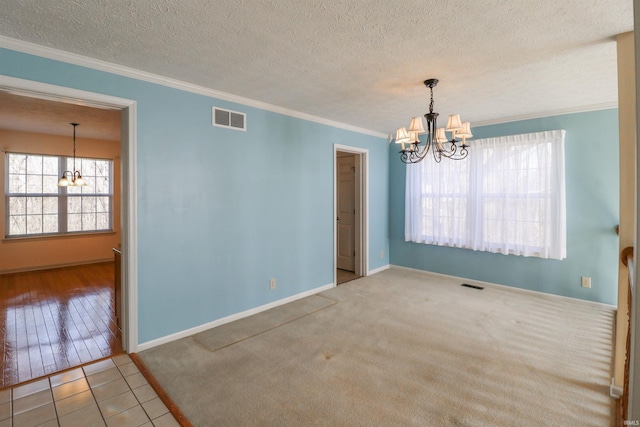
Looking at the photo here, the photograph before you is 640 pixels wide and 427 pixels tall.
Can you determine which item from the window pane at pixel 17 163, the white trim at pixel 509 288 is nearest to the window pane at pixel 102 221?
the window pane at pixel 17 163

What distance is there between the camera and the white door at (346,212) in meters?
5.66

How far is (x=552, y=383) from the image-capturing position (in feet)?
7.61

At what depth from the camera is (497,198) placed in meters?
4.53

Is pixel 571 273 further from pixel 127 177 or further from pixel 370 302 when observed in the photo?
pixel 127 177

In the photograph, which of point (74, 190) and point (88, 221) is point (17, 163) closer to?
point (74, 190)

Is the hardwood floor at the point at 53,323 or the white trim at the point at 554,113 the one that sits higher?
the white trim at the point at 554,113

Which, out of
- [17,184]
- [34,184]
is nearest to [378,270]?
[34,184]

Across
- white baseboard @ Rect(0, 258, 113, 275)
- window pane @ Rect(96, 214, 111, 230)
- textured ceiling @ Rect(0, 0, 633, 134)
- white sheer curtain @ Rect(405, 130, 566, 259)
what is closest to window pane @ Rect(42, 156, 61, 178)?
window pane @ Rect(96, 214, 111, 230)

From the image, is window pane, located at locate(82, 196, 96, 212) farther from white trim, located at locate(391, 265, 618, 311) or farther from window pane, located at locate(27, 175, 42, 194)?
white trim, located at locate(391, 265, 618, 311)

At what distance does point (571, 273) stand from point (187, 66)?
5.07 metres

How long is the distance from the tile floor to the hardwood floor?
0.22 metres

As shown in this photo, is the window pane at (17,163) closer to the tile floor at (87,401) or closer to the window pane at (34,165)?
the window pane at (34,165)

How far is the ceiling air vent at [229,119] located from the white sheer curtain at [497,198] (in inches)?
122

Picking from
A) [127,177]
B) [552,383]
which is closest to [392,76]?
[127,177]
